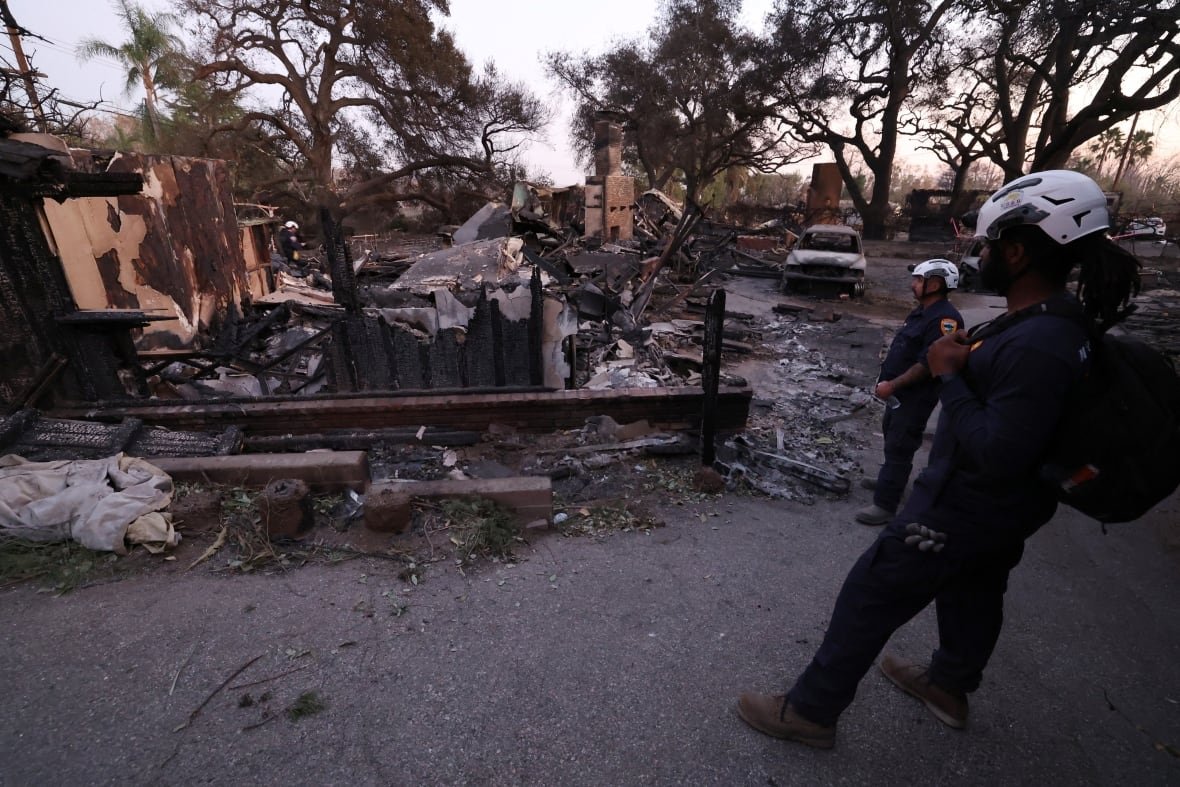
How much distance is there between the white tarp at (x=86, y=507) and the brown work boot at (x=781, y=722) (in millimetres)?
3629

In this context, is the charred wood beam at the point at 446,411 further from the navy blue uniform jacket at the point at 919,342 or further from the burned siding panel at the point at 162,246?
the burned siding panel at the point at 162,246

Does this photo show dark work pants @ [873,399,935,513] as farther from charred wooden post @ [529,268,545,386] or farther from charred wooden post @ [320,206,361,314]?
charred wooden post @ [320,206,361,314]

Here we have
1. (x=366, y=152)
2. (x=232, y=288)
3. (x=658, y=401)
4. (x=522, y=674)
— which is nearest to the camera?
(x=522, y=674)

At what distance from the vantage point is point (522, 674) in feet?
8.51

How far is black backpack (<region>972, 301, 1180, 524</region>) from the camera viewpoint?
1.52 metres

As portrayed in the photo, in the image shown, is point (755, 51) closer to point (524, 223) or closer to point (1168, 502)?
point (524, 223)

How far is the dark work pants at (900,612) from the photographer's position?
1890mm

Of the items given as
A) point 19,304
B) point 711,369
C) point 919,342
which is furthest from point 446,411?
point 919,342

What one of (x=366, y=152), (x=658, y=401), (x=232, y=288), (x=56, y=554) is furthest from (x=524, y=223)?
(x=366, y=152)

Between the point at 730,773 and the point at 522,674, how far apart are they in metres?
1.01

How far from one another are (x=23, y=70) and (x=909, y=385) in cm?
1811

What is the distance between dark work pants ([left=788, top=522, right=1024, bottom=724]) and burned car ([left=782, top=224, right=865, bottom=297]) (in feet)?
41.3

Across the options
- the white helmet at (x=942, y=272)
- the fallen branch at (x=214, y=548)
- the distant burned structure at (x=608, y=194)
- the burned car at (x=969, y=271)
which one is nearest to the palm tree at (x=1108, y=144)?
the burned car at (x=969, y=271)

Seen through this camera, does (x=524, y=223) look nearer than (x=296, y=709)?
No
